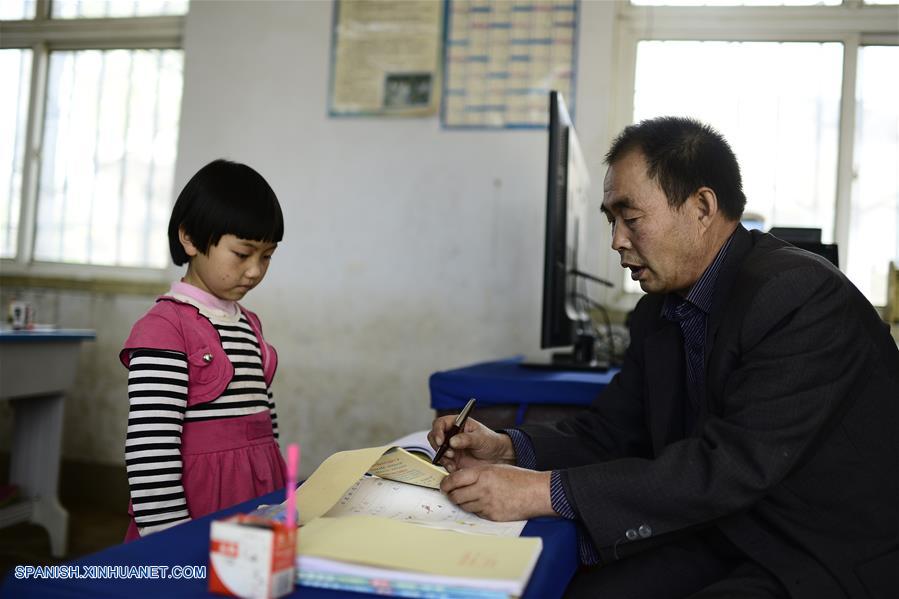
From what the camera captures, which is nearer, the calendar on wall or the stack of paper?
the stack of paper

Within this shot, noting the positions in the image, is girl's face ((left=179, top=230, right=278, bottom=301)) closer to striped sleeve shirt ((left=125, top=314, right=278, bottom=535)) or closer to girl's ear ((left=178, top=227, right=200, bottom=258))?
girl's ear ((left=178, top=227, right=200, bottom=258))

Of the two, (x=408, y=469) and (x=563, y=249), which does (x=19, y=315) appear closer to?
(x=563, y=249)

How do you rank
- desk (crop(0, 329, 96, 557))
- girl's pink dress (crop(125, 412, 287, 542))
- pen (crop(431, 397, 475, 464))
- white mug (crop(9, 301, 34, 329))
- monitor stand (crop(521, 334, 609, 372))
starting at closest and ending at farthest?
pen (crop(431, 397, 475, 464)), girl's pink dress (crop(125, 412, 287, 542)), monitor stand (crop(521, 334, 609, 372)), desk (crop(0, 329, 96, 557)), white mug (crop(9, 301, 34, 329))

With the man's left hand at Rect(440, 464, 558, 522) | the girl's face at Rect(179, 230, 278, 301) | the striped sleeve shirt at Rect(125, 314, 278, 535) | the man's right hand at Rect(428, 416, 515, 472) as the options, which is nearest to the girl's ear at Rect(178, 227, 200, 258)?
the girl's face at Rect(179, 230, 278, 301)

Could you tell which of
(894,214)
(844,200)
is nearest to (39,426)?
(844,200)

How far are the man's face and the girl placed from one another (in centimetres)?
59

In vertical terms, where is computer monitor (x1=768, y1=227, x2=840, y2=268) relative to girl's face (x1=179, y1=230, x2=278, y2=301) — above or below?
above

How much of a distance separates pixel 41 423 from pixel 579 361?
6.68 ft

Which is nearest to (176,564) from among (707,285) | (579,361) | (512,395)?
(707,285)

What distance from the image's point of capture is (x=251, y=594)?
2.01 ft

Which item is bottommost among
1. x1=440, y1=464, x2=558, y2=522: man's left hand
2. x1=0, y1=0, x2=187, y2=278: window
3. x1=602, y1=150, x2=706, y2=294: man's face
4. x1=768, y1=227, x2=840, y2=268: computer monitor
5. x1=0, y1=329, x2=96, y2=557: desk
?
x1=0, y1=329, x2=96, y2=557: desk

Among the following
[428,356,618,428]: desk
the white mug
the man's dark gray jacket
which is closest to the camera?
the man's dark gray jacket

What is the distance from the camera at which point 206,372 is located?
1.28 meters

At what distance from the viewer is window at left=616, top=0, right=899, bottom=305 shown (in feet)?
9.39
